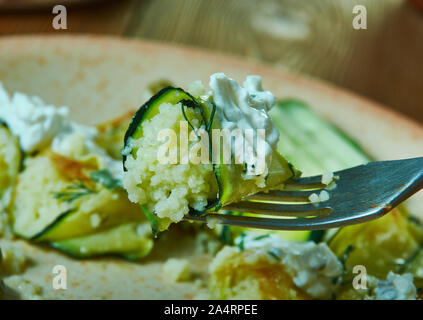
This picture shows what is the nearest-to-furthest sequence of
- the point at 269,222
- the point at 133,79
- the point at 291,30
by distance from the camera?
the point at 269,222
the point at 133,79
the point at 291,30

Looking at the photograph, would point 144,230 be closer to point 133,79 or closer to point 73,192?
point 73,192

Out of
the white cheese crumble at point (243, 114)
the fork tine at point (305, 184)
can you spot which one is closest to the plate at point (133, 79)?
the fork tine at point (305, 184)

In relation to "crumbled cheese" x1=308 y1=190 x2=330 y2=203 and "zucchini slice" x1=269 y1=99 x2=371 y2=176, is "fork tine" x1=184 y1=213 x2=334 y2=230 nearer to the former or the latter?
"crumbled cheese" x1=308 y1=190 x2=330 y2=203

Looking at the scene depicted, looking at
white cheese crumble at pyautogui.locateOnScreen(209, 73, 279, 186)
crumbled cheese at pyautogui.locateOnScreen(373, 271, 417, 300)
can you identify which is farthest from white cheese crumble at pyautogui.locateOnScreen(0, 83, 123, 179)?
crumbled cheese at pyautogui.locateOnScreen(373, 271, 417, 300)

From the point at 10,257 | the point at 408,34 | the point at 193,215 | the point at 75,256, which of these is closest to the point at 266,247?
the point at 193,215

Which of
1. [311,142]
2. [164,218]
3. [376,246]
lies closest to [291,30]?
[311,142]

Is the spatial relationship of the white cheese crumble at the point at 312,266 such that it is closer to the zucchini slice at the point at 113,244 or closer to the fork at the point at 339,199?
the fork at the point at 339,199
